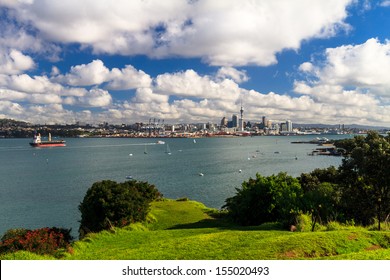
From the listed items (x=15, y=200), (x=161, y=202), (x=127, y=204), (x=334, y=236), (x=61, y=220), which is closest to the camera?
(x=334, y=236)

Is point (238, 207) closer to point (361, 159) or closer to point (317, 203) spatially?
point (317, 203)

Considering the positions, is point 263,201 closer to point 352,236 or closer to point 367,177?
point 367,177

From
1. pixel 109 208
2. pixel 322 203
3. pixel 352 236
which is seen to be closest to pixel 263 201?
pixel 322 203

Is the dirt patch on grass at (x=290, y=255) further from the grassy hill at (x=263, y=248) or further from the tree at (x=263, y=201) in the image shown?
the tree at (x=263, y=201)

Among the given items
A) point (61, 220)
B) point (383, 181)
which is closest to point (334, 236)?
point (383, 181)

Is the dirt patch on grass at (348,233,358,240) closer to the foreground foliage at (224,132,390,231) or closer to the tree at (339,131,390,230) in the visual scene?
the foreground foliage at (224,132,390,231)
